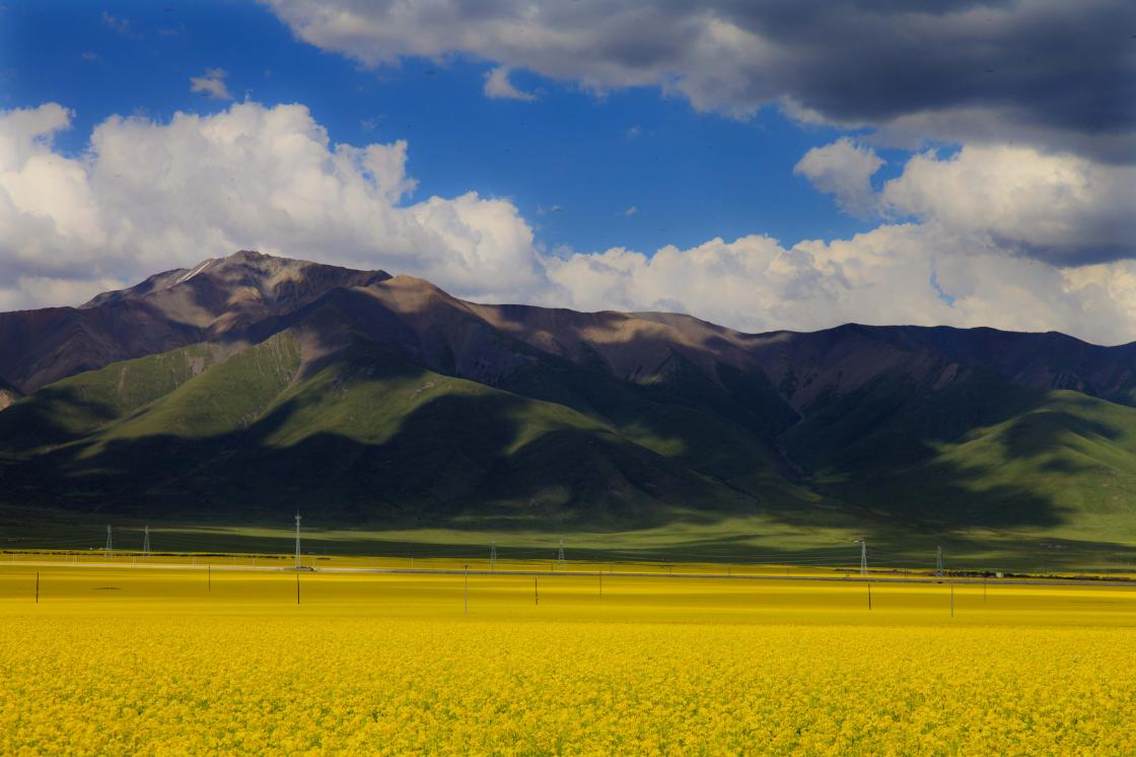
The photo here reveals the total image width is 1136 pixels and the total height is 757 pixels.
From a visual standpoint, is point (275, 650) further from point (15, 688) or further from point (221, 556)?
point (221, 556)

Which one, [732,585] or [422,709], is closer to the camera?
[422,709]

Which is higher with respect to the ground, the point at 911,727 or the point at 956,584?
the point at 911,727

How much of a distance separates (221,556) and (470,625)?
135808mm

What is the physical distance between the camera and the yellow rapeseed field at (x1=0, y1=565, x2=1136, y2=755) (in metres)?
26.5

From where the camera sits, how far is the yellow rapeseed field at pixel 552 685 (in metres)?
26.5

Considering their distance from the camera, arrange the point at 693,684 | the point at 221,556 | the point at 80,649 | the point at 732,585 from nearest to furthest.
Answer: the point at 693,684, the point at 80,649, the point at 732,585, the point at 221,556

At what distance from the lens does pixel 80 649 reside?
41.9 m

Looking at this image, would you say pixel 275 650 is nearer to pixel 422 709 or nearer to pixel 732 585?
pixel 422 709

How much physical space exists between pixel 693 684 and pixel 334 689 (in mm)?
10174

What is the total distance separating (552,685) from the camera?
34.3 metres

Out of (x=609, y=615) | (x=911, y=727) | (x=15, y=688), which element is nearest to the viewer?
(x=911, y=727)

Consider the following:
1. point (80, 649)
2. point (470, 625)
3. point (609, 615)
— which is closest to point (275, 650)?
point (80, 649)

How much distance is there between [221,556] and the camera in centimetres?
18575

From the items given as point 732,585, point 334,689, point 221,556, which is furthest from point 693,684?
point 221,556
